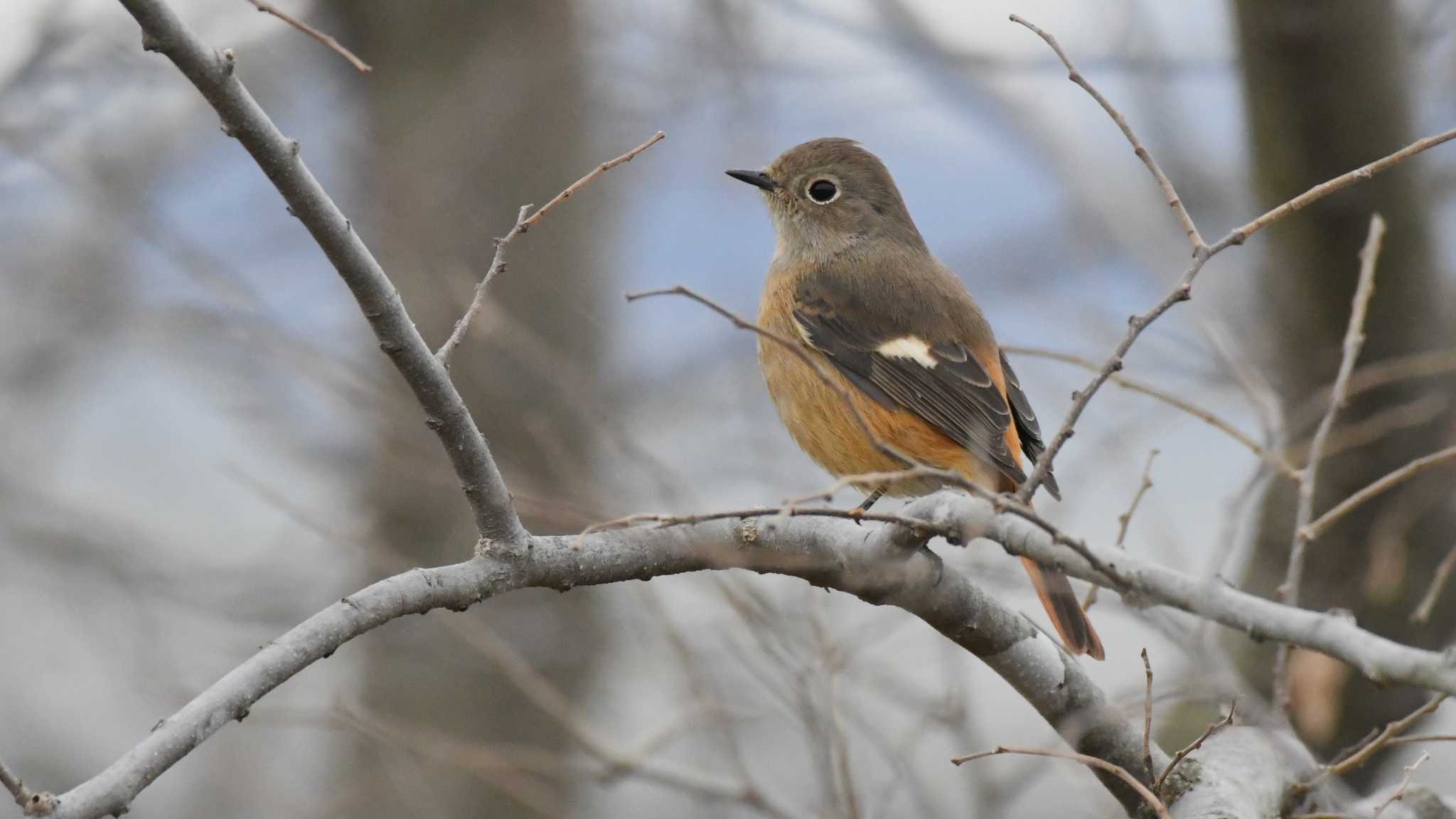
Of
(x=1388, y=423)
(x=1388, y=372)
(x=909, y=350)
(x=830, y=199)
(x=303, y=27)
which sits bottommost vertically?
(x=303, y=27)

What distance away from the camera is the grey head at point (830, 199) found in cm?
508

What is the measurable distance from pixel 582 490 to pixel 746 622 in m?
0.87

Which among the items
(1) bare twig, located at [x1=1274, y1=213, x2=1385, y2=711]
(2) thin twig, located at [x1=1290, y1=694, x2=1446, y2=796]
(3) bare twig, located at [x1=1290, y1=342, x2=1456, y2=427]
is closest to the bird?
(1) bare twig, located at [x1=1274, y1=213, x2=1385, y2=711]

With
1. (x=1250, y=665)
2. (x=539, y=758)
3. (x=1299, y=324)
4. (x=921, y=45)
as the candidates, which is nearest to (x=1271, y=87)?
(x=1299, y=324)

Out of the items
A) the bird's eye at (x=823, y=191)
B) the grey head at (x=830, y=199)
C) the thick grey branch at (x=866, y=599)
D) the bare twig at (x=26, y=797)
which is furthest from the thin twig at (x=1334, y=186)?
the bird's eye at (x=823, y=191)

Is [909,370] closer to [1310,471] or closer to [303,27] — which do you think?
[1310,471]

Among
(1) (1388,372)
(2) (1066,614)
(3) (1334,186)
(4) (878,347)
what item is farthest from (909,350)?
(3) (1334,186)

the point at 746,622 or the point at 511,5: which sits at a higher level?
the point at 511,5

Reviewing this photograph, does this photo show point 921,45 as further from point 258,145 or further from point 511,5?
point 258,145

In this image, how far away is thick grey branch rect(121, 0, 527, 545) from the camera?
67.6 inches

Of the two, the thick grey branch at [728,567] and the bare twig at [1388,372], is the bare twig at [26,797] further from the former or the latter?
the bare twig at [1388,372]

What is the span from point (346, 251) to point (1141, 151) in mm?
1372

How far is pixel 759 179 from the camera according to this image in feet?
17.0

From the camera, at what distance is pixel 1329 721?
4.20 meters
